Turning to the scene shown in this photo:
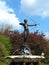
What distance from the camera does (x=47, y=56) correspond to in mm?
44750

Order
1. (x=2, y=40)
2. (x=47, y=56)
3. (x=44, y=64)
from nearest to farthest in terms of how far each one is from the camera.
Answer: (x=2, y=40) < (x=44, y=64) < (x=47, y=56)

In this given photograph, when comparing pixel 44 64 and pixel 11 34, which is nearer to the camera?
pixel 44 64

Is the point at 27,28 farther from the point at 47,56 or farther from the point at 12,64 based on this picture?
the point at 47,56

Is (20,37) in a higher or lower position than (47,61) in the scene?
higher

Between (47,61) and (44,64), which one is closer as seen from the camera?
(44,64)

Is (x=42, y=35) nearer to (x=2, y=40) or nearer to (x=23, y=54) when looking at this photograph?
(x=2, y=40)

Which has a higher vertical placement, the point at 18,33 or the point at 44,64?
the point at 18,33

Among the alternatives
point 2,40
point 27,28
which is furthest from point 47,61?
point 27,28

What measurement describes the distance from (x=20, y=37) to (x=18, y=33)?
1.81 metres

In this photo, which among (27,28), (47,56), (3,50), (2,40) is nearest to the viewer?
(27,28)

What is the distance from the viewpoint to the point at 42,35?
1842 inches

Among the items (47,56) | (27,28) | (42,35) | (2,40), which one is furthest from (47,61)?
(27,28)

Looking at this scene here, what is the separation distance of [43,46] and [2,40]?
1592cm

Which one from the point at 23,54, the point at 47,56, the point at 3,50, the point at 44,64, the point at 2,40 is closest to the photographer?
the point at 23,54
